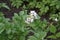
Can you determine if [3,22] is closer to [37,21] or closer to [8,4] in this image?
[37,21]

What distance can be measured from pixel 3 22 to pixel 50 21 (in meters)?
0.91

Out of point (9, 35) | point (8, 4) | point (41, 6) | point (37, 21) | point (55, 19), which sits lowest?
point (9, 35)

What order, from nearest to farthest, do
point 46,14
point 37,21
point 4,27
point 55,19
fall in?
1. point 4,27
2. point 37,21
3. point 55,19
4. point 46,14

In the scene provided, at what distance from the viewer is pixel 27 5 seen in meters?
3.51

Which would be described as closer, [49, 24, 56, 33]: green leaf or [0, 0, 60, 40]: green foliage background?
[0, 0, 60, 40]: green foliage background

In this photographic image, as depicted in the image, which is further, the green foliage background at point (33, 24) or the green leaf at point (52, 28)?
the green leaf at point (52, 28)

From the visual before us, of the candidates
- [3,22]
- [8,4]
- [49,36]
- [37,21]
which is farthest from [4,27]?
[8,4]

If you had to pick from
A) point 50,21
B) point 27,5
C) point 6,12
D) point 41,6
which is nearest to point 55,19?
point 50,21

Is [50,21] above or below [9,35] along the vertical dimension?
above

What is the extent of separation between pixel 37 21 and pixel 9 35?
1.33ft

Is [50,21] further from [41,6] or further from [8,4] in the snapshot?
[8,4]

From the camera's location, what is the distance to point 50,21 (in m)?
3.23

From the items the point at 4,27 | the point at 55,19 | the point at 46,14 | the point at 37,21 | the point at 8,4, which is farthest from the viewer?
the point at 8,4

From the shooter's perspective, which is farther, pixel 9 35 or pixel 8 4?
pixel 8 4
